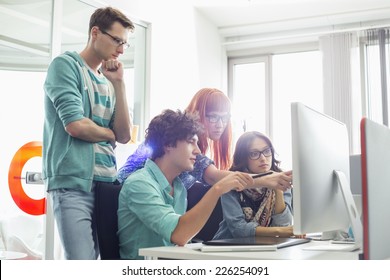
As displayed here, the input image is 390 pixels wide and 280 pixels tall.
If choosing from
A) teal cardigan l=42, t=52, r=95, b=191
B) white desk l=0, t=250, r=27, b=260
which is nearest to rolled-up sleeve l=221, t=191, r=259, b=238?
teal cardigan l=42, t=52, r=95, b=191

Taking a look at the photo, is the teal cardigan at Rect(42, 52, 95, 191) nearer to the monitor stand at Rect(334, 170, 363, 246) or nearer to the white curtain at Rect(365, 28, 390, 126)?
the monitor stand at Rect(334, 170, 363, 246)

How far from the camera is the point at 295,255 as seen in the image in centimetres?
133

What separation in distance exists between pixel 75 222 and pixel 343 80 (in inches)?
172

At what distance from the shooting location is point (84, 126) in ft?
5.58

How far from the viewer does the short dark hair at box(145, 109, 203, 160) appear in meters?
1.79

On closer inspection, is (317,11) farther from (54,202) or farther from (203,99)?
(54,202)

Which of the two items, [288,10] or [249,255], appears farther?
[288,10]

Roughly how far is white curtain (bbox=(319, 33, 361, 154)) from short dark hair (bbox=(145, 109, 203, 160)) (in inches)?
150

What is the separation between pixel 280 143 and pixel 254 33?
1339 millimetres

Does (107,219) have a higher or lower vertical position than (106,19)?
lower

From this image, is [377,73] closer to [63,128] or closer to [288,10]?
[288,10]

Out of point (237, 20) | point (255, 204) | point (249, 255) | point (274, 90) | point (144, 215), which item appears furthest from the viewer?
point (274, 90)

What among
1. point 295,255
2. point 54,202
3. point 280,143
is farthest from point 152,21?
point 295,255

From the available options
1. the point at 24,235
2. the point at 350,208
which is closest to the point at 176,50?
the point at 24,235
